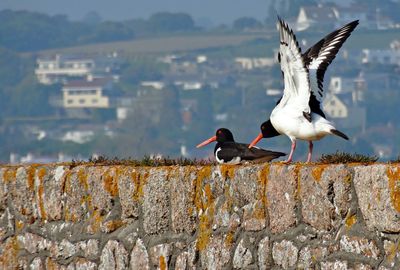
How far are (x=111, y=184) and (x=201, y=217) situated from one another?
871 millimetres

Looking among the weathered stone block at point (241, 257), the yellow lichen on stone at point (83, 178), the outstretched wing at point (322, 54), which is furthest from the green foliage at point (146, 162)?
the outstretched wing at point (322, 54)

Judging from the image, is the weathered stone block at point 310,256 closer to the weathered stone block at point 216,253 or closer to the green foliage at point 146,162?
the weathered stone block at point 216,253

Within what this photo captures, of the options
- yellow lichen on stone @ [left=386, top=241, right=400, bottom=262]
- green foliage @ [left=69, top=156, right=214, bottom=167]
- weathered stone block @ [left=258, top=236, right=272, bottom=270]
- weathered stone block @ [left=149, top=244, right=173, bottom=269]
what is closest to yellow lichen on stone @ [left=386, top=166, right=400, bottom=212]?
yellow lichen on stone @ [left=386, top=241, right=400, bottom=262]

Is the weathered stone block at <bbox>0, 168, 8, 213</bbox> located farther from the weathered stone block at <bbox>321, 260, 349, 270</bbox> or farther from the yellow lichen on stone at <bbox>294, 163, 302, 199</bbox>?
the weathered stone block at <bbox>321, 260, 349, 270</bbox>

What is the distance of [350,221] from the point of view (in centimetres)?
854

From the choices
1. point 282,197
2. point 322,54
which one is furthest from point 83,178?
point 282,197

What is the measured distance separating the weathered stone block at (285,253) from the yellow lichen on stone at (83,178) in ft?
6.28

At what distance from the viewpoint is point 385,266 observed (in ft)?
27.0

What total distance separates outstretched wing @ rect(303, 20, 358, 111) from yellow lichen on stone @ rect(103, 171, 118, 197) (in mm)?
1517

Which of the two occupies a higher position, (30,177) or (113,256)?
(30,177)

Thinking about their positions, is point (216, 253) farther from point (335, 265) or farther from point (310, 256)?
point (335, 265)

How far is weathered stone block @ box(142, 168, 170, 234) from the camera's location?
9.93 meters

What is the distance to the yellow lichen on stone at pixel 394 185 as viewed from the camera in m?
8.18

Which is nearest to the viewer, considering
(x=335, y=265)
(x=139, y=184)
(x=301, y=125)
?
(x=335, y=265)
